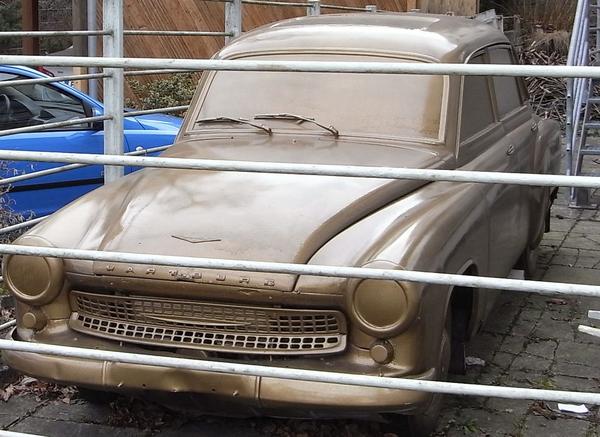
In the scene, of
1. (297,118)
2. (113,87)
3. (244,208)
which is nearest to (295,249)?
(244,208)

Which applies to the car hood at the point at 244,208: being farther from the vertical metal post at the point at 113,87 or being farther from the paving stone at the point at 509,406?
the paving stone at the point at 509,406

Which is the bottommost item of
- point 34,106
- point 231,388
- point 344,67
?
point 231,388

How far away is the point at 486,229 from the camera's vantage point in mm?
4219

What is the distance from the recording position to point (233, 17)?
6.67 meters

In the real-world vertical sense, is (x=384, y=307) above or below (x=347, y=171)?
below

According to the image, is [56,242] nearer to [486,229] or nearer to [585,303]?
[486,229]

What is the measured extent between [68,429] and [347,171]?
207 centimetres

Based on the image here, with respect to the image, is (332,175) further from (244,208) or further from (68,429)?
(68,429)

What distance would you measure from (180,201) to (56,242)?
0.54 metres

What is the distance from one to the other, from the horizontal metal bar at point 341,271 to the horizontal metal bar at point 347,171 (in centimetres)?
29

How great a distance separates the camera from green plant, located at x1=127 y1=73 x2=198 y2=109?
10.1 metres

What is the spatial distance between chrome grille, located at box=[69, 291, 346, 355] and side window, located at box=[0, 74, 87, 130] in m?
3.38

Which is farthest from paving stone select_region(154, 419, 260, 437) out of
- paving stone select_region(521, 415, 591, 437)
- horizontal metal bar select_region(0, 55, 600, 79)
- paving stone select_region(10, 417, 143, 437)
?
horizontal metal bar select_region(0, 55, 600, 79)

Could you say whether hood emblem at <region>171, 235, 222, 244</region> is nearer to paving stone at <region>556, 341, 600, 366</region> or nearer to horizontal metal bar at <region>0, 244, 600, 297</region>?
horizontal metal bar at <region>0, 244, 600, 297</region>
